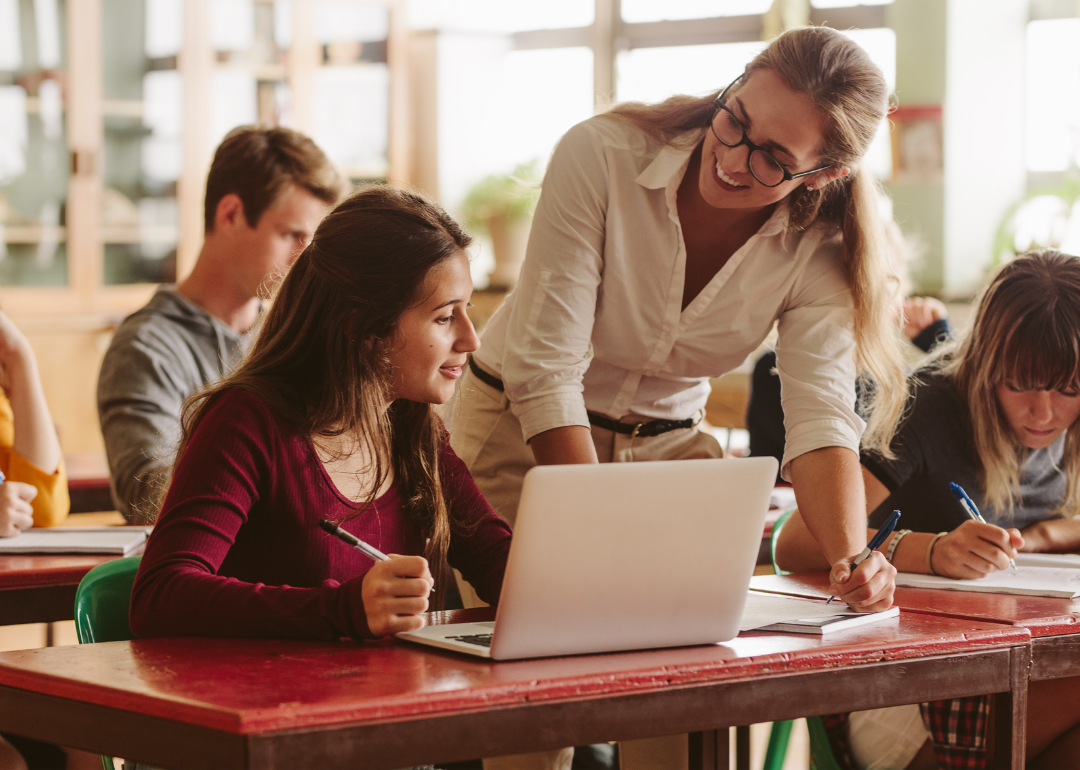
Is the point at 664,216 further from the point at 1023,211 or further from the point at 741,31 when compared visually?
the point at 741,31

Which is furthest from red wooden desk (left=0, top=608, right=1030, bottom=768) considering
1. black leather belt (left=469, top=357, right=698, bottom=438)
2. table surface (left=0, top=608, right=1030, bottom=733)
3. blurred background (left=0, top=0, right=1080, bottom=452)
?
blurred background (left=0, top=0, right=1080, bottom=452)

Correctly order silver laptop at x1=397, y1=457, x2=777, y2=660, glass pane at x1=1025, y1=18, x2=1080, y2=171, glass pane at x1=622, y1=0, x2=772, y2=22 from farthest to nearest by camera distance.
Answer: glass pane at x1=622, y1=0, x2=772, y2=22, glass pane at x1=1025, y1=18, x2=1080, y2=171, silver laptop at x1=397, y1=457, x2=777, y2=660

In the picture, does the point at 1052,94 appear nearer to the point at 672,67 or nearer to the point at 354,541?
the point at 672,67

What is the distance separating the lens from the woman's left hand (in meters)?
1.32

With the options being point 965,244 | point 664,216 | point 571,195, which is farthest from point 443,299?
point 965,244

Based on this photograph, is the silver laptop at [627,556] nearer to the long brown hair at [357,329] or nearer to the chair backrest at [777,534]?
the long brown hair at [357,329]

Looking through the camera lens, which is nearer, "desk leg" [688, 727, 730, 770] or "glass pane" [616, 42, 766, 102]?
"desk leg" [688, 727, 730, 770]

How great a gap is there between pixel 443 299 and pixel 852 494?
58cm

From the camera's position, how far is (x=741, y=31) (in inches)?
207

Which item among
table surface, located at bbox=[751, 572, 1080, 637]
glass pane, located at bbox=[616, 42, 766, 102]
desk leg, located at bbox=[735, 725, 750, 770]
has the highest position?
glass pane, located at bbox=[616, 42, 766, 102]

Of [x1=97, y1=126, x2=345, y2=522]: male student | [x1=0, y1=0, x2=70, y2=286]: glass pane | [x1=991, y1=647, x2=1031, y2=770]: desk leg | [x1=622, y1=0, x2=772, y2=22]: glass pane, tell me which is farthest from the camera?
[x1=622, y1=0, x2=772, y2=22]: glass pane

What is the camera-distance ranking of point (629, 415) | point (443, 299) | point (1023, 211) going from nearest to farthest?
point (443, 299) < point (629, 415) < point (1023, 211)

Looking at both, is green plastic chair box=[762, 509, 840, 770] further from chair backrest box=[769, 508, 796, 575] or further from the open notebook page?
the open notebook page

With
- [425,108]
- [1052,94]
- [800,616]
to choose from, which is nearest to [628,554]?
[800,616]
